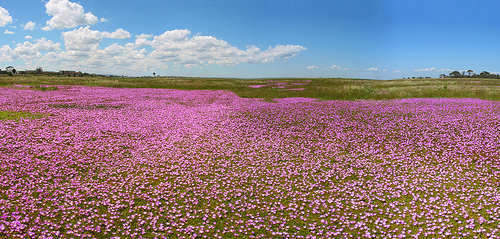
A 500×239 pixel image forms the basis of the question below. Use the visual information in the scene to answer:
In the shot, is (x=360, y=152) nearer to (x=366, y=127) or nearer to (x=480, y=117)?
(x=366, y=127)

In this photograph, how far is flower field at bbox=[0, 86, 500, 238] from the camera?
7.35 meters

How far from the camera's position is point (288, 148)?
13.5 m

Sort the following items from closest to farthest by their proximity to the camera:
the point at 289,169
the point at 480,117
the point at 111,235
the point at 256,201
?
the point at 111,235
the point at 256,201
the point at 289,169
the point at 480,117

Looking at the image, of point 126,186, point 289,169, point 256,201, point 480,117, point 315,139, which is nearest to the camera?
point 256,201

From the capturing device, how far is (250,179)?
10.1m

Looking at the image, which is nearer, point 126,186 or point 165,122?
point 126,186

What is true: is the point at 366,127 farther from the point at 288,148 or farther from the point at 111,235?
the point at 111,235

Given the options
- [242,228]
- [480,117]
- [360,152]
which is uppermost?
[480,117]

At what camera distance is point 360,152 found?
1292 centimetres

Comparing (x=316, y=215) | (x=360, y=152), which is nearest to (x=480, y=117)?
(x=360, y=152)

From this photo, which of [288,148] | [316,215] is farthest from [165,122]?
[316,215]

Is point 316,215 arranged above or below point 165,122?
below

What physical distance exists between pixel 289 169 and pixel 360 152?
3889 millimetres

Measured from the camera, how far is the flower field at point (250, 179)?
7.35m
